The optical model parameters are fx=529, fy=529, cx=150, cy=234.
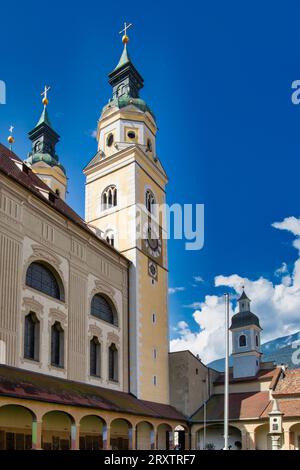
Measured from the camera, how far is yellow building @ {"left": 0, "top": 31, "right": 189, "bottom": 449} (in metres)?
23.5

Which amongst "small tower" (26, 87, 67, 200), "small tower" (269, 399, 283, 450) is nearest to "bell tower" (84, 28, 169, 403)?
"small tower" (269, 399, 283, 450)

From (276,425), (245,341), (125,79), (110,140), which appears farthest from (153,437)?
(125,79)

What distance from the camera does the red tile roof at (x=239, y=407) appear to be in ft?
122

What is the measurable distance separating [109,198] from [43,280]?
1447cm

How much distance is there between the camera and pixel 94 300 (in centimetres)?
3170

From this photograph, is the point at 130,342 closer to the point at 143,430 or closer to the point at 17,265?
the point at 143,430

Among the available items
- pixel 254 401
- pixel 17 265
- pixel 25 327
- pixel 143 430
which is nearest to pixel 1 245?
pixel 17 265

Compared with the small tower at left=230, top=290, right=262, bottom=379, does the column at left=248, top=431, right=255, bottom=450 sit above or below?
below

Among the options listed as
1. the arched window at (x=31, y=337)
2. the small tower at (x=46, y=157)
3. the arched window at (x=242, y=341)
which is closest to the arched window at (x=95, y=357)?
the arched window at (x=31, y=337)

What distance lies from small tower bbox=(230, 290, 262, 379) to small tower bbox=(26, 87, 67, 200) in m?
21.3

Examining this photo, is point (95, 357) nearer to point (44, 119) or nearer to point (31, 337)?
point (31, 337)

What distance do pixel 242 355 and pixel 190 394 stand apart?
31.1 feet

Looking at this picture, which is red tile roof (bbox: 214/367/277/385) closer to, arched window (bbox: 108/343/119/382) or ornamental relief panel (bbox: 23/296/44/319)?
arched window (bbox: 108/343/119/382)

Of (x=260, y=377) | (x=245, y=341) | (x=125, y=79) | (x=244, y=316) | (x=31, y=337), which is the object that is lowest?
(x=260, y=377)
